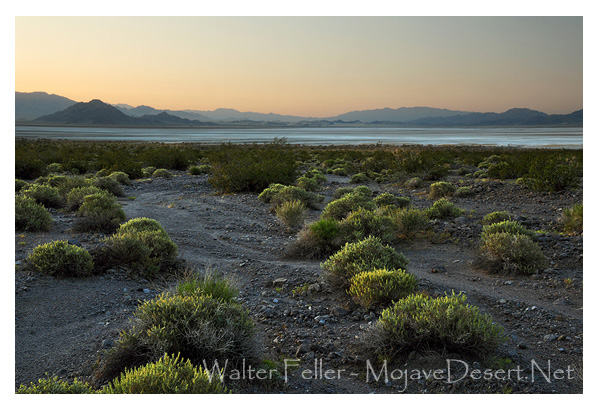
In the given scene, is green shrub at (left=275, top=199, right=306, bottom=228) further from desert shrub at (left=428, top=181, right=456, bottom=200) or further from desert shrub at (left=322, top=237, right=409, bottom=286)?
desert shrub at (left=428, top=181, right=456, bottom=200)

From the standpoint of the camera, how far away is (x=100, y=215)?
10.5 meters

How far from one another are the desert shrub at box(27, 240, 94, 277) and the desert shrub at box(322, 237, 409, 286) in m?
3.90

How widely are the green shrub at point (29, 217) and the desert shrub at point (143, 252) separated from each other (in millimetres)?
3522

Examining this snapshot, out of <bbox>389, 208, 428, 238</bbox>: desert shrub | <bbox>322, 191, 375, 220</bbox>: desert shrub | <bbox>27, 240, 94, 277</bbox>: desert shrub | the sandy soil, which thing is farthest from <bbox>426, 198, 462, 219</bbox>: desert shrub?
<bbox>27, 240, 94, 277</bbox>: desert shrub

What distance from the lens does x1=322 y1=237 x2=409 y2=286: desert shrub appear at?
651cm

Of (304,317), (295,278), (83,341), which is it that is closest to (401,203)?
(295,278)

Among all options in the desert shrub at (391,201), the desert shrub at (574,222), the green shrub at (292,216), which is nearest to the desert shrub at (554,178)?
the desert shrub at (391,201)

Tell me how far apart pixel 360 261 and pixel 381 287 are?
109 centimetres

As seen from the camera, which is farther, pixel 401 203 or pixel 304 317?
pixel 401 203

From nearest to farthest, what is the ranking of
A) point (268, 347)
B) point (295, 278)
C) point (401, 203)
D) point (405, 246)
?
point (268, 347) < point (295, 278) < point (405, 246) < point (401, 203)
